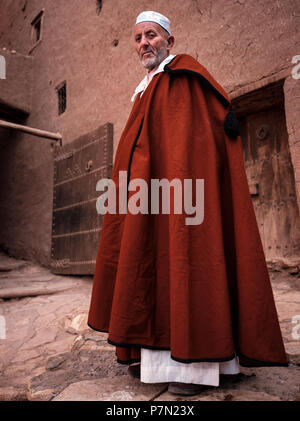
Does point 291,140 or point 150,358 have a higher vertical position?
point 291,140

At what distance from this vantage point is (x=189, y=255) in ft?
3.94

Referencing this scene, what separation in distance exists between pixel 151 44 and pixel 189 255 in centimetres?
108

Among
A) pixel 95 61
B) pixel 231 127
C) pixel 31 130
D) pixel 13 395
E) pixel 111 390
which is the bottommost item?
pixel 13 395

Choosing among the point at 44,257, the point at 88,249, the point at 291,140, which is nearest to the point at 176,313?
the point at 291,140

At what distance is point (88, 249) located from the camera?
14.1 feet

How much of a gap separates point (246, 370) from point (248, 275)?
21.6 inches

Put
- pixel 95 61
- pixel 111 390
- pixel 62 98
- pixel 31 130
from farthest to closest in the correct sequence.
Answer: pixel 62 98 → pixel 31 130 → pixel 95 61 → pixel 111 390

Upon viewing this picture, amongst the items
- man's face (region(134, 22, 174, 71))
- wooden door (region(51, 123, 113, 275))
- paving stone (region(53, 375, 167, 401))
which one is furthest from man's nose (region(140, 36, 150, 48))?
wooden door (region(51, 123, 113, 275))

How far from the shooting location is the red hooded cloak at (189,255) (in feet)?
3.79

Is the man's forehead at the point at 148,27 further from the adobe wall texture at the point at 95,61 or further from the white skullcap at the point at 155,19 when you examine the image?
the adobe wall texture at the point at 95,61

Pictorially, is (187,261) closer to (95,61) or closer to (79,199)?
(79,199)

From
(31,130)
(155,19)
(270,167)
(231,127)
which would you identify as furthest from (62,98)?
(231,127)

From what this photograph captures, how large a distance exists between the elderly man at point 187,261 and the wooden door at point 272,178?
1.73 meters

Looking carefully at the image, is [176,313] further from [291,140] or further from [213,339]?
[291,140]
